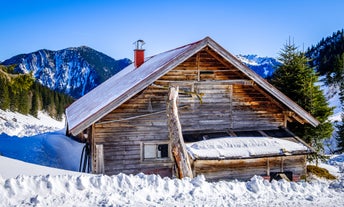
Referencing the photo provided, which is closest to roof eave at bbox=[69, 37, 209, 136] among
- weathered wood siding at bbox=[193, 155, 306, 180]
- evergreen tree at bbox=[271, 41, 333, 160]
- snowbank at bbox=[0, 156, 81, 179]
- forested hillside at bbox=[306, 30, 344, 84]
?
snowbank at bbox=[0, 156, 81, 179]

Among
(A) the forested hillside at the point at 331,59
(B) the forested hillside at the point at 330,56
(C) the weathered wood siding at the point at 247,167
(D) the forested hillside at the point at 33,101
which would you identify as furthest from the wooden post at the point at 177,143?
(B) the forested hillside at the point at 330,56

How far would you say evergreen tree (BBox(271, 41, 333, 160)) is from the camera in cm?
2027

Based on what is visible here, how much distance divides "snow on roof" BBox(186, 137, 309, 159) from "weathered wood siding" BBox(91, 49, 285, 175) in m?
1.44

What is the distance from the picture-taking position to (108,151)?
14188 millimetres

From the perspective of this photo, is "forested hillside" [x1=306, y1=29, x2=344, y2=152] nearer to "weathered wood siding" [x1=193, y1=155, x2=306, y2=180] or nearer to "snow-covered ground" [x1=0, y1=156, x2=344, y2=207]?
"weathered wood siding" [x1=193, y1=155, x2=306, y2=180]

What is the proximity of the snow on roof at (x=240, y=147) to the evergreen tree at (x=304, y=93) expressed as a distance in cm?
573

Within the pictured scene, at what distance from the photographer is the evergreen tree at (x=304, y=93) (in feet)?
66.5

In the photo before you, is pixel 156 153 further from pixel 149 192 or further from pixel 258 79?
pixel 149 192

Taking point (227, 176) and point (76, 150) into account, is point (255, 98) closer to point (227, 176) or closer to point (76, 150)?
point (227, 176)

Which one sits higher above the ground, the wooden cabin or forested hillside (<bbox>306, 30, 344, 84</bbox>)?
forested hillside (<bbox>306, 30, 344, 84</bbox>)

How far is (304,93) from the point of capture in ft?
66.1

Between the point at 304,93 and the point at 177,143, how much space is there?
1163 centimetres

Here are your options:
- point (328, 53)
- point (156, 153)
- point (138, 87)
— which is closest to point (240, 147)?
point (156, 153)


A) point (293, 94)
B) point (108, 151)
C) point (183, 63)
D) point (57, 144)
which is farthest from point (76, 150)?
point (293, 94)
